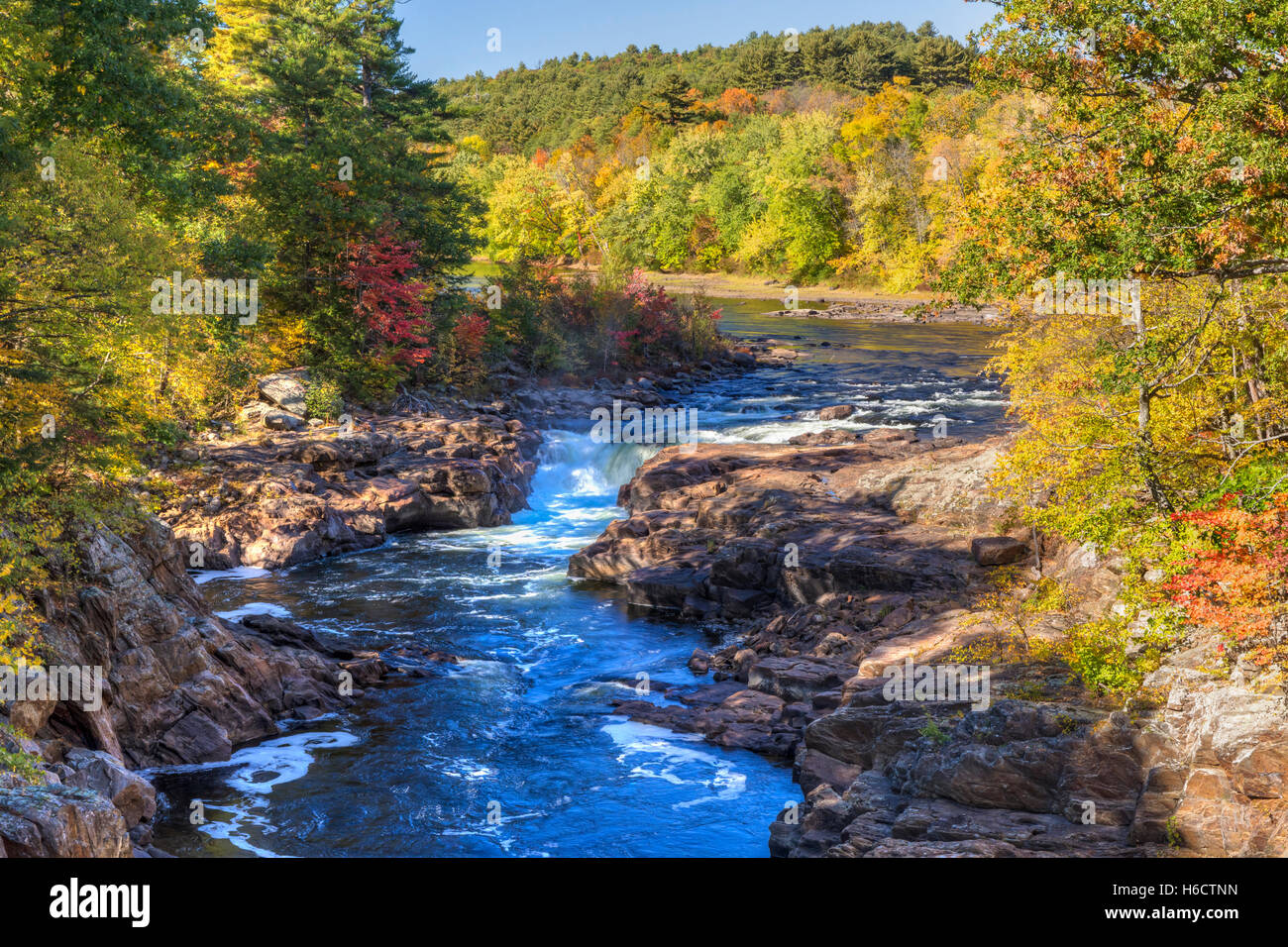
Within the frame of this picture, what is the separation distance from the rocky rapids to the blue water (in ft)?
0.20

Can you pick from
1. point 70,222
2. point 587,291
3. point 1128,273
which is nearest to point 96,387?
point 70,222

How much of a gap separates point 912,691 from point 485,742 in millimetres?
6258

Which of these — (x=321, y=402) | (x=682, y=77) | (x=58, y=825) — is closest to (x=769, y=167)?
(x=682, y=77)

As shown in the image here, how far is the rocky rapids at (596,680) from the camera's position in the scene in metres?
10.1

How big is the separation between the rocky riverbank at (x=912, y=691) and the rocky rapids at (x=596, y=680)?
46 mm

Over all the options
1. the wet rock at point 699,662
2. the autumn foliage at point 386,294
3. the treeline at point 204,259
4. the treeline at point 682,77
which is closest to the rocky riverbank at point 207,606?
the treeline at point 204,259

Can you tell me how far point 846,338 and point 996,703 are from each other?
153 ft

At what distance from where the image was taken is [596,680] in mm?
17656

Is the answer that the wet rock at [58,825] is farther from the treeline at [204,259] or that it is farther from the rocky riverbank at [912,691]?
the rocky riverbank at [912,691]

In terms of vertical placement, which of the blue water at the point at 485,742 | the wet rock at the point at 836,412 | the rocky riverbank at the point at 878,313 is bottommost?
the blue water at the point at 485,742

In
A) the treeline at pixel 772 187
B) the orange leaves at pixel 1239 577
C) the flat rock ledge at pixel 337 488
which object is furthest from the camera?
the treeline at pixel 772 187

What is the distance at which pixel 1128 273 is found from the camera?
1270 centimetres

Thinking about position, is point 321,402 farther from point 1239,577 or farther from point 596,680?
point 1239,577

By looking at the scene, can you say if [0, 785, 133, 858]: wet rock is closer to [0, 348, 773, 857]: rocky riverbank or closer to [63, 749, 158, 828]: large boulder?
[0, 348, 773, 857]: rocky riverbank
